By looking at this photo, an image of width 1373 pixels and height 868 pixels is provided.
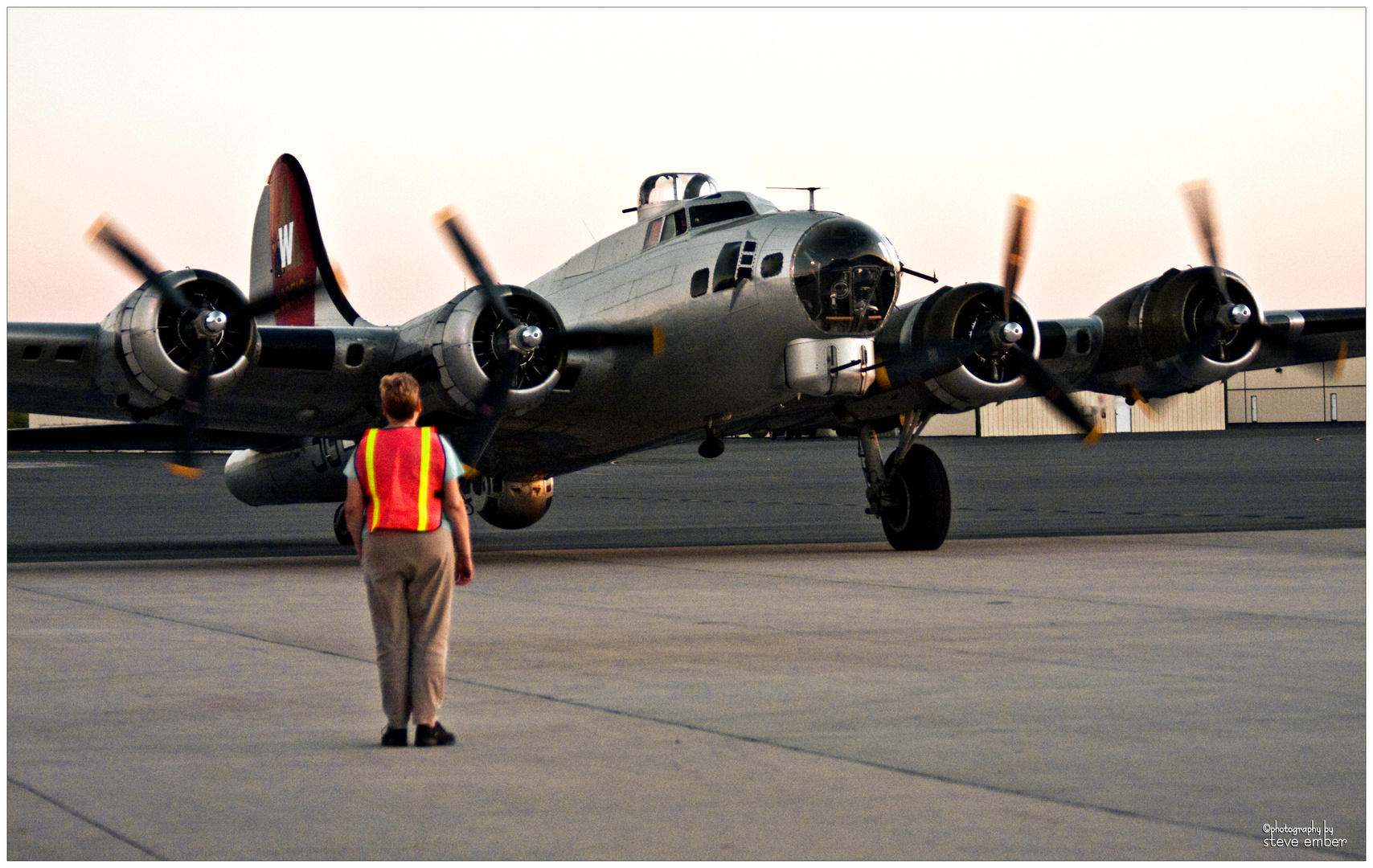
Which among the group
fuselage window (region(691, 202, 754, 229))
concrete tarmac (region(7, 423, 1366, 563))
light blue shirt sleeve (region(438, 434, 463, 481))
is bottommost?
concrete tarmac (region(7, 423, 1366, 563))

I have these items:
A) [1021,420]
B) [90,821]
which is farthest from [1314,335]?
[1021,420]

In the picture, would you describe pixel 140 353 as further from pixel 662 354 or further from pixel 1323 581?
pixel 1323 581

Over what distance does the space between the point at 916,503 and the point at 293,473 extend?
320 inches

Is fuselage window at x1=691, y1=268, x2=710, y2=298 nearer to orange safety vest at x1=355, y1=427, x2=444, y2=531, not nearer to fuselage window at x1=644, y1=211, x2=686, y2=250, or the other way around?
fuselage window at x1=644, y1=211, x2=686, y2=250

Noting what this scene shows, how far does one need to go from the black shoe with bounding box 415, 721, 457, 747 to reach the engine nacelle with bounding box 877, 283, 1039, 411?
1157cm

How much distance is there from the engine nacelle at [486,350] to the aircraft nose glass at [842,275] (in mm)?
2722

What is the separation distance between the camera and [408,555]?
724cm

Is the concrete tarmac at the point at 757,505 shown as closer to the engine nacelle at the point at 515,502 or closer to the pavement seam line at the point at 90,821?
the engine nacelle at the point at 515,502

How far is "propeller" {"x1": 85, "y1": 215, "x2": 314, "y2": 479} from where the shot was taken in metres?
16.5

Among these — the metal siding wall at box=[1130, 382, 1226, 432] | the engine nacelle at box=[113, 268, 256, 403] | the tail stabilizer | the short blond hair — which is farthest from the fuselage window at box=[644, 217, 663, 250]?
the metal siding wall at box=[1130, 382, 1226, 432]

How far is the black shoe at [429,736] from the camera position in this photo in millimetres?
A: 7070

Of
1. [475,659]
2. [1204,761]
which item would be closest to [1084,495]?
[475,659]

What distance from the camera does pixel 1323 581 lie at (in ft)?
45.9

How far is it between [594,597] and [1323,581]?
20.2 feet
